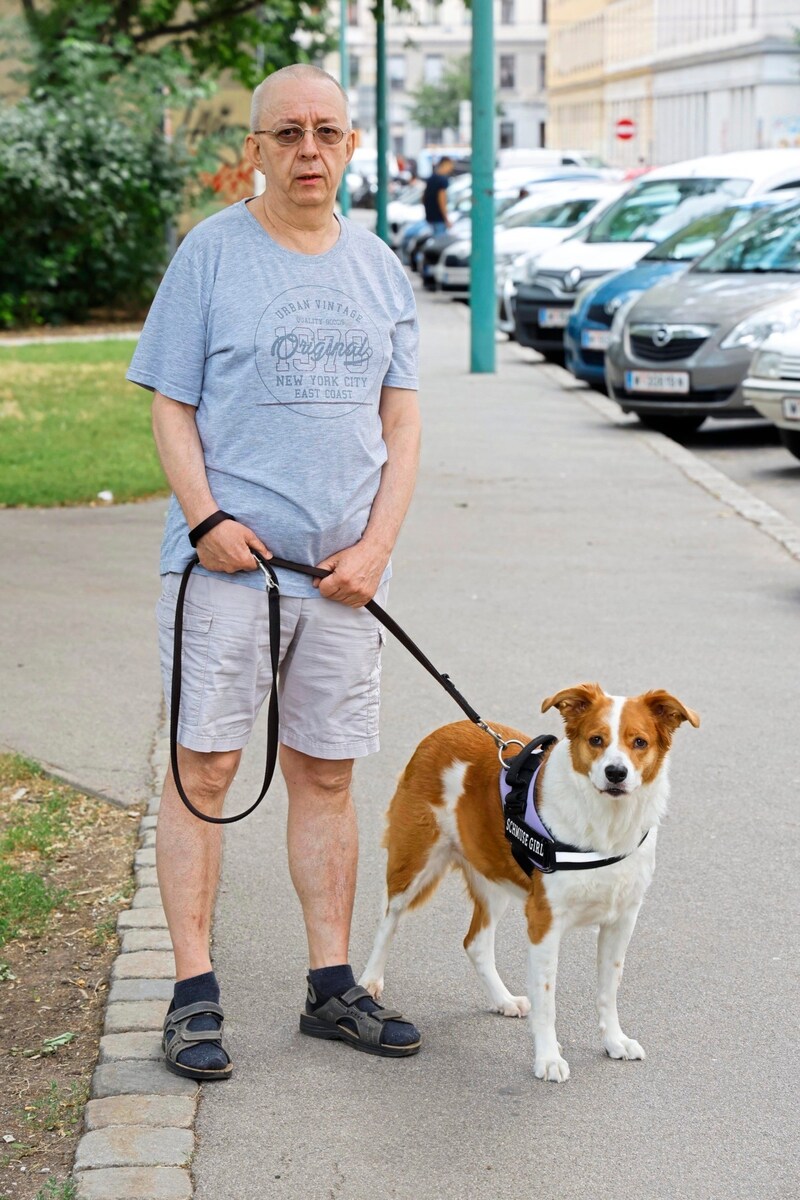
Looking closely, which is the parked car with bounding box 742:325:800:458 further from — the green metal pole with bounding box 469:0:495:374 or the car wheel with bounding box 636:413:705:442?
the green metal pole with bounding box 469:0:495:374

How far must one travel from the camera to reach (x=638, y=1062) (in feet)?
13.9

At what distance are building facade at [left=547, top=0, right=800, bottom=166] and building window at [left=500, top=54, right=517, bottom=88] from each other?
22.5m

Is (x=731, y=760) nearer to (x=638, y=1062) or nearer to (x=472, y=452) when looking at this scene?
(x=638, y=1062)

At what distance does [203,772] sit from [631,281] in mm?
13706

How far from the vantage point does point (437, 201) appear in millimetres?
35438

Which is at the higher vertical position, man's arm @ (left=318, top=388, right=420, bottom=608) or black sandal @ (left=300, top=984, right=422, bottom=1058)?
man's arm @ (left=318, top=388, right=420, bottom=608)

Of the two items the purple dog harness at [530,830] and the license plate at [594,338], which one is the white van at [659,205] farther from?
the purple dog harness at [530,830]

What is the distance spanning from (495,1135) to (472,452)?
10275mm

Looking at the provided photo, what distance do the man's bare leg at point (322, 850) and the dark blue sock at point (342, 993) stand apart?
24 mm

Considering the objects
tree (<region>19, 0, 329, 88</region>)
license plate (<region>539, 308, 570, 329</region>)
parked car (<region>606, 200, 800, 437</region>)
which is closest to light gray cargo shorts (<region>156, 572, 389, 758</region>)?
parked car (<region>606, 200, 800, 437</region>)

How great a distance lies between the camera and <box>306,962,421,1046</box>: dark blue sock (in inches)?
168

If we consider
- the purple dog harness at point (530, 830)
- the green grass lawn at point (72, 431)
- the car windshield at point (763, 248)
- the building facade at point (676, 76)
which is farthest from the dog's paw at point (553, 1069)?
the building facade at point (676, 76)

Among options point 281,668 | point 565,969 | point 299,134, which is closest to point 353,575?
point 281,668

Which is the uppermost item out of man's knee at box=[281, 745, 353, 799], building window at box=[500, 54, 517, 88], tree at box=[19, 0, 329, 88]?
building window at box=[500, 54, 517, 88]
